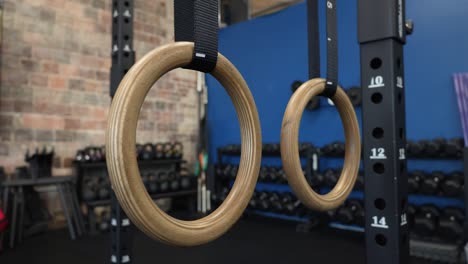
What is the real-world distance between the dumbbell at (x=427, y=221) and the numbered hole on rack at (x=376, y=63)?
6.34 feet

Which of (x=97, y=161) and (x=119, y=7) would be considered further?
(x=97, y=161)

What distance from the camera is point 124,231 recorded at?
1.52 meters

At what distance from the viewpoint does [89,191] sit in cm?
316

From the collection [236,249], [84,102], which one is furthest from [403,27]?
[84,102]

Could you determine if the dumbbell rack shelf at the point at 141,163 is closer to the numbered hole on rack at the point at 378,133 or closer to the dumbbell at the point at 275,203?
the dumbbell at the point at 275,203

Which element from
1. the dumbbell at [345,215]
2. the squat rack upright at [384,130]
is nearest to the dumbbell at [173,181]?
the dumbbell at [345,215]

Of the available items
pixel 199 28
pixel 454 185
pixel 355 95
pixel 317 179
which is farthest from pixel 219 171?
pixel 199 28

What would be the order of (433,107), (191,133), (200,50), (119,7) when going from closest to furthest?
(200,50)
(119,7)
(433,107)
(191,133)

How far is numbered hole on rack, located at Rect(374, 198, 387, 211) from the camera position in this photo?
2.78 ft

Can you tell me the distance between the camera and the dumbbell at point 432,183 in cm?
249

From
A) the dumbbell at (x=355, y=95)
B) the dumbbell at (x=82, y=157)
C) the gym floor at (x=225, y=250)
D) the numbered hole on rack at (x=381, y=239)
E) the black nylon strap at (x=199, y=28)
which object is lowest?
the gym floor at (x=225, y=250)

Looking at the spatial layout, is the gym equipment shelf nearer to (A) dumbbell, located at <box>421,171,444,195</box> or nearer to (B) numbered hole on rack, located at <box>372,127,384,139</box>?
(A) dumbbell, located at <box>421,171,444,195</box>

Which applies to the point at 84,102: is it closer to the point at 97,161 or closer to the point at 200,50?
the point at 97,161

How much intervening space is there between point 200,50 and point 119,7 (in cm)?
129
